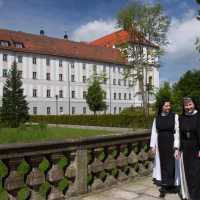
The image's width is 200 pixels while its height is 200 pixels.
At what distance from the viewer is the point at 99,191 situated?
664 centimetres

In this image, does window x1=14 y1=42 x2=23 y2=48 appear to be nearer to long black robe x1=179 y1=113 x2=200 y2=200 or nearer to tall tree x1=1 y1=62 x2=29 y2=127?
tall tree x1=1 y1=62 x2=29 y2=127

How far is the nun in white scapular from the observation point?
6.78m

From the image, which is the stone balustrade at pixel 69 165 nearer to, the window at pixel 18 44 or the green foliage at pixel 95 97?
the green foliage at pixel 95 97

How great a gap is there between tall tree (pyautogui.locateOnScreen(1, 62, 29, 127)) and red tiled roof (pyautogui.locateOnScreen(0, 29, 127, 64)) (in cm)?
2031

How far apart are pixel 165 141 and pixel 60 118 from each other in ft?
142

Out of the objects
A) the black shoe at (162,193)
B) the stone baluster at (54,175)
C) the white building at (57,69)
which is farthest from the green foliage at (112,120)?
the stone baluster at (54,175)

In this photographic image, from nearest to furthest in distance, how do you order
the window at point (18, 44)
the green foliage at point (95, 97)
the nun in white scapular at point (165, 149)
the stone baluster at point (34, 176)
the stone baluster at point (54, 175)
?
1. the stone baluster at point (34, 176)
2. the stone baluster at point (54, 175)
3. the nun in white scapular at point (165, 149)
4. the green foliage at point (95, 97)
5. the window at point (18, 44)

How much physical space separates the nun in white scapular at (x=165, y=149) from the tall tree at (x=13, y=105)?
36.1 meters

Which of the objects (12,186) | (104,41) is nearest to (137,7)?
(12,186)

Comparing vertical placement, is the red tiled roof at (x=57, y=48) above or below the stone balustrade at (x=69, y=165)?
above

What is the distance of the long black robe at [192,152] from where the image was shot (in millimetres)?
6199

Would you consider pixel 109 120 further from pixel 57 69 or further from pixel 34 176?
pixel 34 176

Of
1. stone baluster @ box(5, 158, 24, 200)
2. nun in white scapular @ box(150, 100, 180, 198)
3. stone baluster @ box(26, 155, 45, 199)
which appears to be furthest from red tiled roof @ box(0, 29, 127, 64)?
stone baluster @ box(5, 158, 24, 200)

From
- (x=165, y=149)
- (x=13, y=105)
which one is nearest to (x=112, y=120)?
(x=13, y=105)
